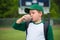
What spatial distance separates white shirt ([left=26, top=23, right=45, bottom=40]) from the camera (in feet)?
12.6

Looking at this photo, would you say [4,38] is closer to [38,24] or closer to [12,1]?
[38,24]

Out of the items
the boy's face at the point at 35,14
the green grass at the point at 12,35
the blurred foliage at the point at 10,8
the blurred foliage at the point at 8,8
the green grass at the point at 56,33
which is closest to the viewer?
the boy's face at the point at 35,14

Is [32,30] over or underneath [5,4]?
over

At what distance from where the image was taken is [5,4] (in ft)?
92.1

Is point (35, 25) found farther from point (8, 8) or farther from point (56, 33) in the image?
point (8, 8)

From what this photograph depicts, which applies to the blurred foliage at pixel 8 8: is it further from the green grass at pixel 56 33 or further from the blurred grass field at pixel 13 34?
the green grass at pixel 56 33

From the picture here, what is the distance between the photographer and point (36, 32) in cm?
384

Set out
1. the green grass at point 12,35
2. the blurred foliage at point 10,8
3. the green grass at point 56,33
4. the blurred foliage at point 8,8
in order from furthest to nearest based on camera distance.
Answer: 1. the blurred foliage at point 8,8
2. the blurred foliage at point 10,8
3. the green grass at point 12,35
4. the green grass at point 56,33


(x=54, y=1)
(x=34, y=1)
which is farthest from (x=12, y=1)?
(x=34, y=1)

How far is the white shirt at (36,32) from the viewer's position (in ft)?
12.6

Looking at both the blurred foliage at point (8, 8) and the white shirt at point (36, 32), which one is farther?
the blurred foliage at point (8, 8)

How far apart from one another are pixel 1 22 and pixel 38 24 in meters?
10.6

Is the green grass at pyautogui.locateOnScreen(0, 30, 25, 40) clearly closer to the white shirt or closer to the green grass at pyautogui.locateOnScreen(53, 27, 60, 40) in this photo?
the green grass at pyautogui.locateOnScreen(53, 27, 60, 40)

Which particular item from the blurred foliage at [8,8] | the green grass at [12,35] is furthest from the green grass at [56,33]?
the blurred foliage at [8,8]
